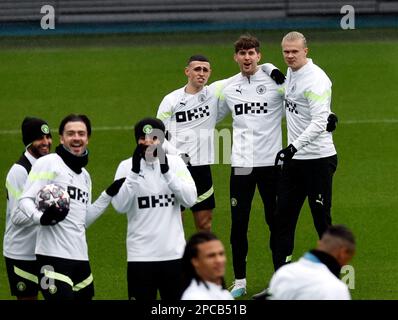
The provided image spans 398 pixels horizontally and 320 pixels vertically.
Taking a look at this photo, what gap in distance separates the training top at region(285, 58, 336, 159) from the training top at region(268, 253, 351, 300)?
13.9 ft

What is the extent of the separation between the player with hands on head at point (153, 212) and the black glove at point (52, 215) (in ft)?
1.80

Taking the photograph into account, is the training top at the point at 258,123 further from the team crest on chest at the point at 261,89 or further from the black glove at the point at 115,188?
the black glove at the point at 115,188

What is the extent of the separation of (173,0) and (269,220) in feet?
57.0

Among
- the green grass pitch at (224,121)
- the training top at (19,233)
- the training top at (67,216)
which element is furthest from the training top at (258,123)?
the training top at (19,233)

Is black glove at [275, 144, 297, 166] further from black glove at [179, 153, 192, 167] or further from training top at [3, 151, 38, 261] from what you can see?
training top at [3, 151, 38, 261]

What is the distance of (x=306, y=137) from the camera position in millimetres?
12281

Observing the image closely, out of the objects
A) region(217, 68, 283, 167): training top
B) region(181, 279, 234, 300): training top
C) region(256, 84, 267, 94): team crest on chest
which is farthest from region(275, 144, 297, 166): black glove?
region(181, 279, 234, 300): training top

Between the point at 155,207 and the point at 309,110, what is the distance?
2.61 metres

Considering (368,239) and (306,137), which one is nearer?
(306,137)

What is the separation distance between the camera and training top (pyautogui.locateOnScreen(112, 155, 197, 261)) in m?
10.4

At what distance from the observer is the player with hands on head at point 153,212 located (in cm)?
1044

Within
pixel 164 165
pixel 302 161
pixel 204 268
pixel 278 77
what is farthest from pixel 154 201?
pixel 278 77

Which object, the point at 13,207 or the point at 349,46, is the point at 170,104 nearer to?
the point at 13,207

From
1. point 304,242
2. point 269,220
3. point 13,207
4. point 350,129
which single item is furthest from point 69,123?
point 350,129
